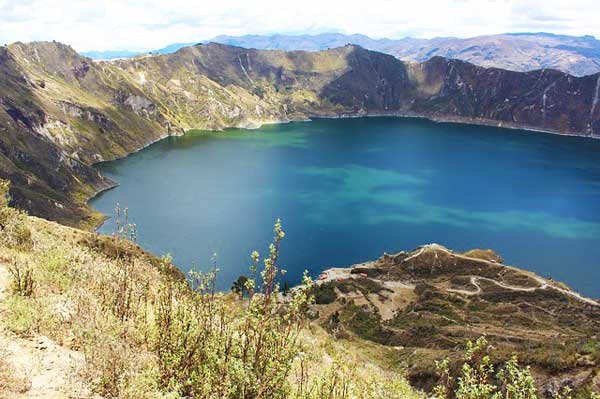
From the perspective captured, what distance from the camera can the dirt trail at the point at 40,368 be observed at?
11.7 metres

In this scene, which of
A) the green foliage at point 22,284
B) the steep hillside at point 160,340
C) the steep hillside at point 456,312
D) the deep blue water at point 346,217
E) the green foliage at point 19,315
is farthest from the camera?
the deep blue water at point 346,217

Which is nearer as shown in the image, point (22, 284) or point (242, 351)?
point (242, 351)

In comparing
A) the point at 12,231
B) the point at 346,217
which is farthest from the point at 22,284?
the point at 346,217

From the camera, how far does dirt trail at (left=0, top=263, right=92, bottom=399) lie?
1173 cm

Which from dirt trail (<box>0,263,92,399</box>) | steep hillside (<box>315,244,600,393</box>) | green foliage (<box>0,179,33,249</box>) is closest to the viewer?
dirt trail (<box>0,263,92,399</box>)

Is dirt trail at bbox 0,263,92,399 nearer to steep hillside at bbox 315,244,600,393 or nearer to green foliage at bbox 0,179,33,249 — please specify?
green foliage at bbox 0,179,33,249

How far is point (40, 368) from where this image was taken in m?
12.9

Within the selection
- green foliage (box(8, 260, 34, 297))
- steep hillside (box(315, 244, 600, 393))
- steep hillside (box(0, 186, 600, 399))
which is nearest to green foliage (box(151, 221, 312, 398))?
steep hillside (box(0, 186, 600, 399))

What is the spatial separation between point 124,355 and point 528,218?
543 feet

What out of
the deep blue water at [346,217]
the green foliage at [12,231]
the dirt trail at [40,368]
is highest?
the dirt trail at [40,368]

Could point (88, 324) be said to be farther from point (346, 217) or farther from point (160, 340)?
point (346, 217)

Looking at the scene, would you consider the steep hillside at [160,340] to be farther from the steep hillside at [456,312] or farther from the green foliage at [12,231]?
the steep hillside at [456,312]

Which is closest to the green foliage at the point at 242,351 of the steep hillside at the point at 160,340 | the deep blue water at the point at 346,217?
the steep hillside at the point at 160,340

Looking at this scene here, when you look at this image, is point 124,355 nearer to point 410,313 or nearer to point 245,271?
point 410,313
